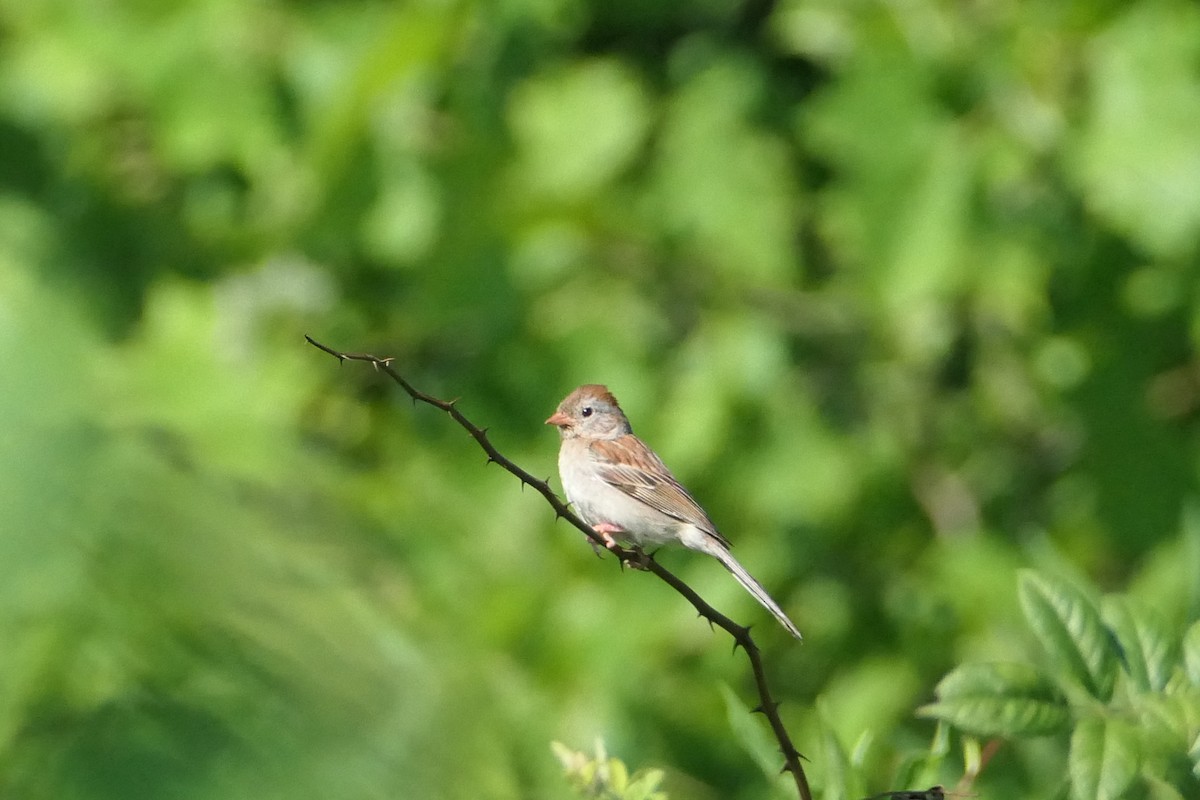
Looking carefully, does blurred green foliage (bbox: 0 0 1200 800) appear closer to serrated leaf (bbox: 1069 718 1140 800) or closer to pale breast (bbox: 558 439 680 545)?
pale breast (bbox: 558 439 680 545)

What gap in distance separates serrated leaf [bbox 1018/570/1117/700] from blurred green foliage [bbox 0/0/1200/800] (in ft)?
5.94

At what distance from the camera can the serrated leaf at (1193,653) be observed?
1713 mm

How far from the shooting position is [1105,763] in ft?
5.24

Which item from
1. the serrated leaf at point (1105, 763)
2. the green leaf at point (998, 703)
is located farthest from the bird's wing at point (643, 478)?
the serrated leaf at point (1105, 763)

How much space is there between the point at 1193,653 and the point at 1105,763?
0.21m

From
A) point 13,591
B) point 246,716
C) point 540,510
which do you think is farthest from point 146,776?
point 540,510

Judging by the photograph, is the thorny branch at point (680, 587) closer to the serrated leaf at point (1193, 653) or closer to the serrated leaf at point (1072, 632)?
the serrated leaf at point (1072, 632)

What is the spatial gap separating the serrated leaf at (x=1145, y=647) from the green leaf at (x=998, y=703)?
0.11 meters

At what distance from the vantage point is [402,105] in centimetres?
501

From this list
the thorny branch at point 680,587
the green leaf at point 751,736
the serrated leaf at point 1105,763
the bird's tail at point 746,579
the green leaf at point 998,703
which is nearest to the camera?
the thorny branch at point 680,587

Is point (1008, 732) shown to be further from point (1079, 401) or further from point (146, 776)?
point (1079, 401)

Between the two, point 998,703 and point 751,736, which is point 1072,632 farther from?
point 751,736

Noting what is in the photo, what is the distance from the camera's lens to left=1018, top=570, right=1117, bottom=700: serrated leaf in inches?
69.8

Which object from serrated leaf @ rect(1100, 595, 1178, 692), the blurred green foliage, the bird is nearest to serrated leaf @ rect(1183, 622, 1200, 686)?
serrated leaf @ rect(1100, 595, 1178, 692)
